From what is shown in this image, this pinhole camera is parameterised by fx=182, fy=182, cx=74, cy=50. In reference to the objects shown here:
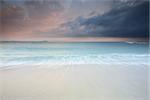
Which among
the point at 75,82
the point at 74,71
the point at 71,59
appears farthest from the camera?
the point at 71,59

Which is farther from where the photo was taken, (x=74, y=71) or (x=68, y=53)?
(x=68, y=53)

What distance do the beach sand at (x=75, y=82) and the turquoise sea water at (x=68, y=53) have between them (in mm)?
119

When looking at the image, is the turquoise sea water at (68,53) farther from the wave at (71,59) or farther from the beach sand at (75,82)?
the beach sand at (75,82)

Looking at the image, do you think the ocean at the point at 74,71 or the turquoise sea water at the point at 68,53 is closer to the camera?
the ocean at the point at 74,71

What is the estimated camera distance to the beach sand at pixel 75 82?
128 cm

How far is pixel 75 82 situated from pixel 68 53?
0.52m

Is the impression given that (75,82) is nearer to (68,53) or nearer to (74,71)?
(74,71)

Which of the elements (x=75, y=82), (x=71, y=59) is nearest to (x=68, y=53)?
(x=71, y=59)

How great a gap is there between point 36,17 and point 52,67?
0.54 m

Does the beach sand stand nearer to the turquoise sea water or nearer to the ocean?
the ocean

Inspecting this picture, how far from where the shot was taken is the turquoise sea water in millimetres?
1885

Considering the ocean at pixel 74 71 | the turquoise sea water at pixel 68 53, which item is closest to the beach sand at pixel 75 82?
the ocean at pixel 74 71

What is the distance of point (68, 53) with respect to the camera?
195 cm

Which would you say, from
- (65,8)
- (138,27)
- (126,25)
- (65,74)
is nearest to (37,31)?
(65,8)
